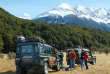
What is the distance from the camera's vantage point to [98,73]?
47.0 feet

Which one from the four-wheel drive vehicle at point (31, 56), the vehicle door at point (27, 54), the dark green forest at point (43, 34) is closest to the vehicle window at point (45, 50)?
the four-wheel drive vehicle at point (31, 56)

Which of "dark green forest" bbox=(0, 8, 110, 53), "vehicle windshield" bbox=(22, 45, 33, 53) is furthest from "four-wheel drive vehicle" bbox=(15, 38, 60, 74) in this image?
"dark green forest" bbox=(0, 8, 110, 53)

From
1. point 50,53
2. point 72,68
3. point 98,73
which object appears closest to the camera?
point 98,73

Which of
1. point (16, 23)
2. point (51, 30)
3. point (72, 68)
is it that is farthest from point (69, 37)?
point (72, 68)

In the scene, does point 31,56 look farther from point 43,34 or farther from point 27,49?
point 43,34

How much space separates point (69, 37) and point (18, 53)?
8770cm

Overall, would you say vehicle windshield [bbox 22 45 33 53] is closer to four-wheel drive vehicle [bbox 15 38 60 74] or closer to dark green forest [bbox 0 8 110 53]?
four-wheel drive vehicle [bbox 15 38 60 74]

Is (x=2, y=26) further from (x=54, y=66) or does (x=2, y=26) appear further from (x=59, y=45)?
(x=54, y=66)

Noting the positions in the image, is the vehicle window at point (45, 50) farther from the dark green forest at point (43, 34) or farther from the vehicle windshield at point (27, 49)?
the dark green forest at point (43, 34)

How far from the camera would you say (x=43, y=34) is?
8850cm

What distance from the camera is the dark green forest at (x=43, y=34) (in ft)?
218

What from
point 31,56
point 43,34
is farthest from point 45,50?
point 43,34

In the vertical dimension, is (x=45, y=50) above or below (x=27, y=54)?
above

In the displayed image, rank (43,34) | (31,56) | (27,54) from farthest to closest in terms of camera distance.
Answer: (43,34)
(27,54)
(31,56)
